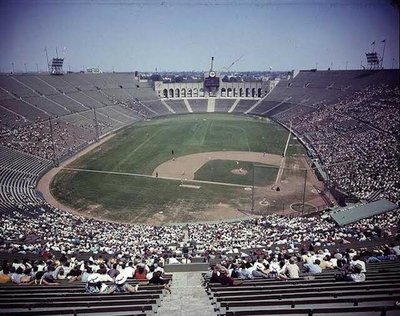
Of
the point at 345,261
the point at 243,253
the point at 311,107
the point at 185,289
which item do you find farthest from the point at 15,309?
the point at 311,107

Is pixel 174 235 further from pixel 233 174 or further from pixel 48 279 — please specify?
pixel 233 174

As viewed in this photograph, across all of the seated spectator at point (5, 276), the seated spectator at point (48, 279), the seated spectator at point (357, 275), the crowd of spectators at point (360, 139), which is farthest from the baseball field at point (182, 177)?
the seated spectator at point (357, 275)

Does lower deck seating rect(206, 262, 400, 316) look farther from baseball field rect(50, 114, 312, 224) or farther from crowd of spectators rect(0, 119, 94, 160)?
crowd of spectators rect(0, 119, 94, 160)

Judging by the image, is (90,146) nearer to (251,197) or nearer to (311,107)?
(251,197)

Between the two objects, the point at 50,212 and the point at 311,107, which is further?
the point at 311,107

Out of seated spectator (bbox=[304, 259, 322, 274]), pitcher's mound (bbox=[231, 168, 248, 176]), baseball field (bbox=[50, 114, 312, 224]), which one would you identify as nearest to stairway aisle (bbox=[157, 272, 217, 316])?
seated spectator (bbox=[304, 259, 322, 274])
